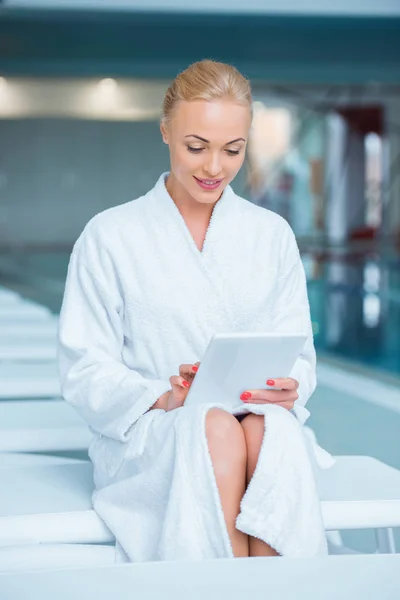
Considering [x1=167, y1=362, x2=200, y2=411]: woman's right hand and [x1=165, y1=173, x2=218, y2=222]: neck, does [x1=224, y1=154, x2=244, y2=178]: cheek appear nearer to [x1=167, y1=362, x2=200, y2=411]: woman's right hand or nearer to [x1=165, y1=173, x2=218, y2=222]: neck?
[x1=165, y1=173, x2=218, y2=222]: neck

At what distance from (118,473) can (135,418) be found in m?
0.12

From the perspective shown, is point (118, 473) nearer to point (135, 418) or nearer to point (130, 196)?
point (135, 418)

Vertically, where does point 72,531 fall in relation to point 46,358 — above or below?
above

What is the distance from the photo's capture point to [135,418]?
1751mm

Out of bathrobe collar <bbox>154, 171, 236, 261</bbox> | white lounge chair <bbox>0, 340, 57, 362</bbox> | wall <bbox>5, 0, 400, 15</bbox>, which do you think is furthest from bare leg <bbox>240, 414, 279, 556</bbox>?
wall <bbox>5, 0, 400, 15</bbox>

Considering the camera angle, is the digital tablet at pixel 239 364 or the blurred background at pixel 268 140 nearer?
the digital tablet at pixel 239 364

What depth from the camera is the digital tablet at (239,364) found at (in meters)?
1.59

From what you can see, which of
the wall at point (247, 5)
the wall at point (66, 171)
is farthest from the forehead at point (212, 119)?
the wall at point (66, 171)

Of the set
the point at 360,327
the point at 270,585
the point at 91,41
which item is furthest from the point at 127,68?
the point at 270,585

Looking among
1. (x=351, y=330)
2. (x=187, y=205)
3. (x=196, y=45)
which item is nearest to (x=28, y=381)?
(x=187, y=205)

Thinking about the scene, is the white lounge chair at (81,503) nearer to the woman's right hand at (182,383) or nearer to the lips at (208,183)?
the woman's right hand at (182,383)

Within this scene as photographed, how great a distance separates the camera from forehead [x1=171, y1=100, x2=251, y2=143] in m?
1.80

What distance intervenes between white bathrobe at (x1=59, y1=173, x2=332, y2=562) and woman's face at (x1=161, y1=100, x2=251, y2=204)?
117mm

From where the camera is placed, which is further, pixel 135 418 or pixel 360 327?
pixel 360 327
